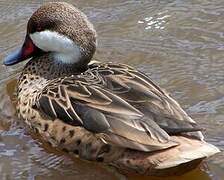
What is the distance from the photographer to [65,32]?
570 cm

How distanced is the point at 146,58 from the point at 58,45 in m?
0.92

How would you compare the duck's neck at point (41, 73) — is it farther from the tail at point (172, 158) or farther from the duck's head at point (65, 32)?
the tail at point (172, 158)

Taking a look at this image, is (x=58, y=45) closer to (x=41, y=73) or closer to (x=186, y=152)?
(x=41, y=73)

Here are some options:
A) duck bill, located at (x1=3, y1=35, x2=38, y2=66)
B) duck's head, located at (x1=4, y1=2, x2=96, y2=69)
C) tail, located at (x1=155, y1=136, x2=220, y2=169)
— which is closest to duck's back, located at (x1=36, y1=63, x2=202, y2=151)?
tail, located at (x1=155, y1=136, x2=220, y2=169)

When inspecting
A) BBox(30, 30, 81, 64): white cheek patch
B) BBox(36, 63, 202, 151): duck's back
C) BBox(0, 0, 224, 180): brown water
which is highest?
BBox(30, 30, 81, 64): white cheek patch

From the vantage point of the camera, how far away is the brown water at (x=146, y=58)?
5.20 m

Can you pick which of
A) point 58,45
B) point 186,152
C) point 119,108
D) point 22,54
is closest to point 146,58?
point 58,45

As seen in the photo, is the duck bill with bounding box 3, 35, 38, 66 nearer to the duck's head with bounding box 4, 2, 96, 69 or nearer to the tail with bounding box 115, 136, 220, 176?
the duck's head with bounding box 4, 2, 96, 69

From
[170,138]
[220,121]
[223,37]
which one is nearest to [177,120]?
[170,138]

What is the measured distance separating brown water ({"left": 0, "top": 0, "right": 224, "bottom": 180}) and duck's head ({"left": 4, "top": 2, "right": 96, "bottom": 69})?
2.02 feet

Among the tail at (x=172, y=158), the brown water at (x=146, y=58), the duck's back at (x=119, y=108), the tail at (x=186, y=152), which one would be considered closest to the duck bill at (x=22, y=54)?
the brown water at (x=146, y=58)

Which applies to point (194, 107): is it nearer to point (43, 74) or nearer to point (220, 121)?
point (220, 121)

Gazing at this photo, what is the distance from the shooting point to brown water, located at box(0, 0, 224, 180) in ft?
17.0

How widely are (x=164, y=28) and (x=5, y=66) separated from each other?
1.46 meters
